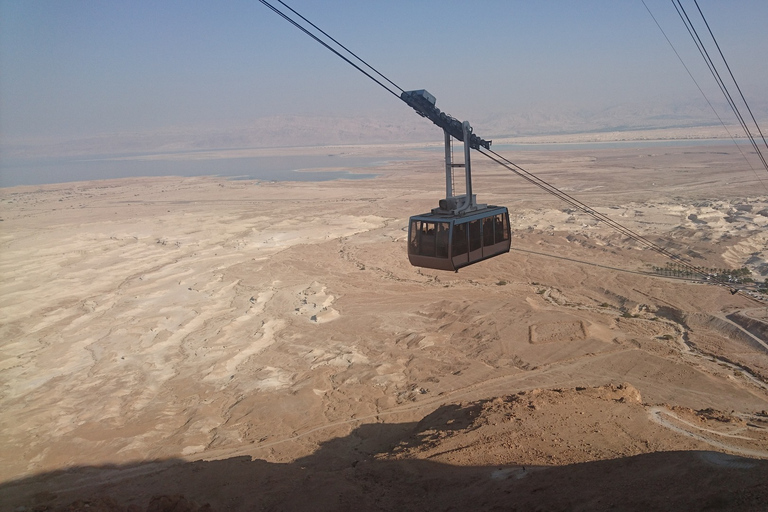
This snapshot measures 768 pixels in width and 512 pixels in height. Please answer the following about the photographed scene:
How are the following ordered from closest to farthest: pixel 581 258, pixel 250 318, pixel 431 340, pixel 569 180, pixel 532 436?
pixel 532 436, pixel 431 340, pixel 250 318, pixel 581 258, pixel 569 180

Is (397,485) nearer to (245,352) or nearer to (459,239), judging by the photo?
(459,239)

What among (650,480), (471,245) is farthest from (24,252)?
(650,480)

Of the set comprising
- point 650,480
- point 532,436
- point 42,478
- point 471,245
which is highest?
point 471,245

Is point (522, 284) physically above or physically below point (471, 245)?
below

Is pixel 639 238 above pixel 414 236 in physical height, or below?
below

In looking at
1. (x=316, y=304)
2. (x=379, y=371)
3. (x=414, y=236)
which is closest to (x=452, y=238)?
(x=414, y=236)

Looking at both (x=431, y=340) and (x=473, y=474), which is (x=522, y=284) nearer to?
(x=431, y=340)

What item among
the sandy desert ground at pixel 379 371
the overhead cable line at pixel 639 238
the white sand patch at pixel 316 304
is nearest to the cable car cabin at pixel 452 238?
the sandy desert ground at pixel 379 371

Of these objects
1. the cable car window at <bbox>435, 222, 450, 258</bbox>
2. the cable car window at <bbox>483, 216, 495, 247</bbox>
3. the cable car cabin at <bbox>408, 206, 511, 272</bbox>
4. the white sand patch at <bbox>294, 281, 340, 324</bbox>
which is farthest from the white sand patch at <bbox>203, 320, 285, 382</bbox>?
the cable car window at <bbox>483, 216, 495, 247</bbox>

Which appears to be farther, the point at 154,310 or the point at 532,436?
the point at 154,310
